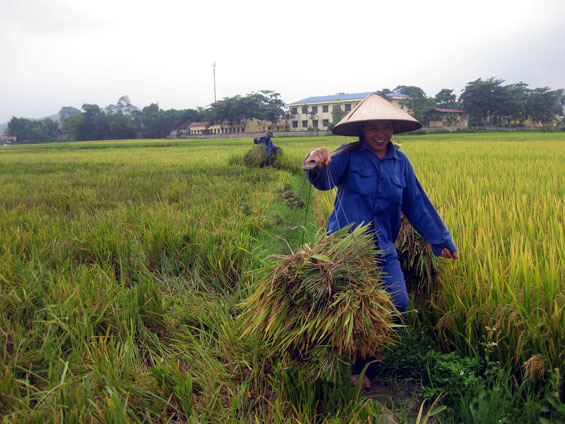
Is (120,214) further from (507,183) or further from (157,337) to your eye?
(507,183)

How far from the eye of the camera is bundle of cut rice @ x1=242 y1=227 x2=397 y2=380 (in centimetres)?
124

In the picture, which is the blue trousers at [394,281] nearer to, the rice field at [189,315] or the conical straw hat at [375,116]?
the rice field at [189,315]

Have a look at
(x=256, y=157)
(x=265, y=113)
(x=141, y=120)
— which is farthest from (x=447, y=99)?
(x=256, y=157)

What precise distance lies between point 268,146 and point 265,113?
35.5 m

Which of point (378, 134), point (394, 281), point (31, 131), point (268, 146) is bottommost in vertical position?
point (394, 281)

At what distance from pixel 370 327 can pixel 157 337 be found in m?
1.14

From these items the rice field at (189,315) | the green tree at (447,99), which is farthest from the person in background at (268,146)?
the green tree at (447,99)

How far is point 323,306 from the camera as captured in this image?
127cm

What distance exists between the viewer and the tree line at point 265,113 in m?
38.9

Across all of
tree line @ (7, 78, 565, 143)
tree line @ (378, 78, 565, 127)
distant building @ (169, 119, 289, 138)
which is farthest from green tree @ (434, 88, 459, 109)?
distant building @ (169, 119, 289, 138)

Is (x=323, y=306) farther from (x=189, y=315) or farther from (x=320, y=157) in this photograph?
(x=189, y=315)

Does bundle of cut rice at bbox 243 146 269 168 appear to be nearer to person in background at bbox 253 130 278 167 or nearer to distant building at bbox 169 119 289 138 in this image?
person in background at bbox 253 130 278 167

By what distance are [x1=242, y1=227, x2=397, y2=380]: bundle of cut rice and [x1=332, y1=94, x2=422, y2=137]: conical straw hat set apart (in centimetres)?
61

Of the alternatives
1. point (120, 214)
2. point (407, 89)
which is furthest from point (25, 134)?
point (120, 214)
